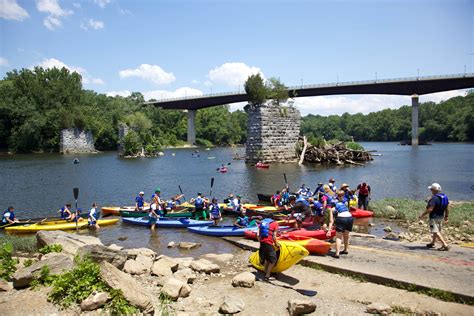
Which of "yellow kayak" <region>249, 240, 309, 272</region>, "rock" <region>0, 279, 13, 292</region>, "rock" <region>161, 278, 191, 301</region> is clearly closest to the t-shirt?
"yellow kayak" <region>249, 240, 309, 272</region>

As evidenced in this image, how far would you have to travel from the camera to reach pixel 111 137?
8381 centimetres

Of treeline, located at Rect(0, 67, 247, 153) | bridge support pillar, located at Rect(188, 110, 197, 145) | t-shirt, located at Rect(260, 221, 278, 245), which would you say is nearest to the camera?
t-shirt, located at Rect(260, 221, 278, 245)

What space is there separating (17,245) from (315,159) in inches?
1536

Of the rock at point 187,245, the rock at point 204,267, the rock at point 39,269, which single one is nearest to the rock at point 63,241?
the rock at point 39,269

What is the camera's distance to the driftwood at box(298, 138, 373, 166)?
48062 mm

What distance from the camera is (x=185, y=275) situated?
9812 millimetres

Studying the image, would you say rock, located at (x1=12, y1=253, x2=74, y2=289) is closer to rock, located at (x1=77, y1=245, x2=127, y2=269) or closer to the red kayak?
rock, located at (x1=77, y1=245, x2=127, y2=269)

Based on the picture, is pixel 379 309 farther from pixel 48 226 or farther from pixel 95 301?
pixel 48 226

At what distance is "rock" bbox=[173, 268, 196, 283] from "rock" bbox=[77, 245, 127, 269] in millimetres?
1437

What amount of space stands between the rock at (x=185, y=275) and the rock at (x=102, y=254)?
4.72ft

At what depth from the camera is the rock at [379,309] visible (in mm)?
7410

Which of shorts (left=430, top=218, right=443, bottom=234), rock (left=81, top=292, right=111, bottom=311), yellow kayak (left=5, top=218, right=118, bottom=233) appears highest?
shorts (left=430, top=218, right=443, bottom=234)

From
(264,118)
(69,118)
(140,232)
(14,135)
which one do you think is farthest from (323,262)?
(14,135)

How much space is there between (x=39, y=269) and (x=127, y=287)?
2118 millimetres
